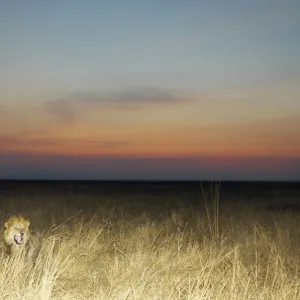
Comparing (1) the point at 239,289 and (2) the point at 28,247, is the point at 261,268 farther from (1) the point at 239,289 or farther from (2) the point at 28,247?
(2) the point at 28,247

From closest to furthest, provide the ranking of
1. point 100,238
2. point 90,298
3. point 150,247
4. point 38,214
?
point 90,298
point 150,247
point 100,238
point 38,214

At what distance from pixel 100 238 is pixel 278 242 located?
293 centimetres

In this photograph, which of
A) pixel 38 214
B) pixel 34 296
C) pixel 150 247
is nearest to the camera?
pixel 34 296

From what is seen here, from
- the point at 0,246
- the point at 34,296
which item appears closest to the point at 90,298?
the point at 34,296

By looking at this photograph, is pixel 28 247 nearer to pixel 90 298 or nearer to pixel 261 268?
pixel 90 298

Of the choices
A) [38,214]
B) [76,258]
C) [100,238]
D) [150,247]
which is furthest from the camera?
[38,214]

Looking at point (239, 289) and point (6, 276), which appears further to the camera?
point (239, 289)

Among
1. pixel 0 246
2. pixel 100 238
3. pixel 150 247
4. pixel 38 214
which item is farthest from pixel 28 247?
pixel 38 214

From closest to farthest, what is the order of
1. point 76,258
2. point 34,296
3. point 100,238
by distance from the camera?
1. point 34,296
2. point 76,258
3. point 100,238

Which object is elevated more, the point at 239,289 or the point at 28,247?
the point at 28,247

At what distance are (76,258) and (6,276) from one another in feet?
5.05

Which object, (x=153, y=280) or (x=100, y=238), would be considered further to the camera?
(x=100, y=238)

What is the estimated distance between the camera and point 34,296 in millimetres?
4137

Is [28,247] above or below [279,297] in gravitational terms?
above
